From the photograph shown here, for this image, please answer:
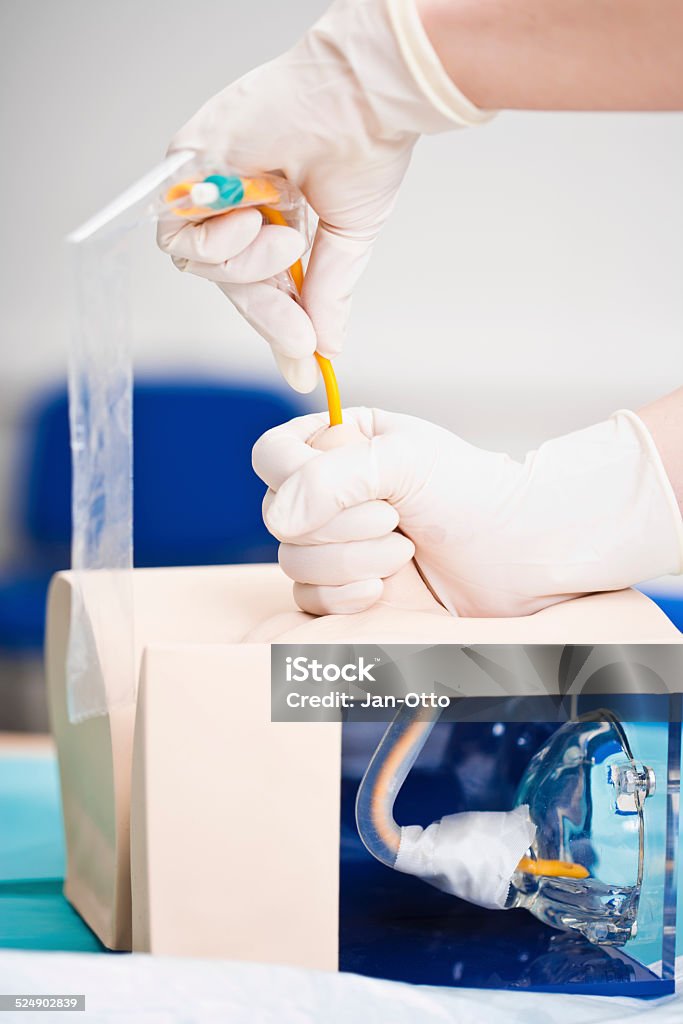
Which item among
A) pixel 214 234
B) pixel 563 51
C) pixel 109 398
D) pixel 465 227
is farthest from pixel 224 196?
pixel 465 227

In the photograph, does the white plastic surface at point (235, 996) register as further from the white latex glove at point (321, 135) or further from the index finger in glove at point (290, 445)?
the white latex glove at point (321, 135)

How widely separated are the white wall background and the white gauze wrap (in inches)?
43.4

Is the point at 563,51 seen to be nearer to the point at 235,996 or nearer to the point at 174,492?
the point at 235,996

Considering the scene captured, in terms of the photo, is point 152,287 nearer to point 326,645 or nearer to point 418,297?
point 418,297

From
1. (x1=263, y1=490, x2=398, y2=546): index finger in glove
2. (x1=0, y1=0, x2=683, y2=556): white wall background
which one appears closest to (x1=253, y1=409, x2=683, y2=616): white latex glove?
(x1=263, y1=490, x2=398, y2=546): index finger in glove

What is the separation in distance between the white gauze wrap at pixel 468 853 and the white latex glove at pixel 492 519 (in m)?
0.24

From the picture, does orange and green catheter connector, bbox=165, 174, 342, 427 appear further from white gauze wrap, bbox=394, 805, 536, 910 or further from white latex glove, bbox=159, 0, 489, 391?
white gauze wrap, bbox=394, 805, 536, 910

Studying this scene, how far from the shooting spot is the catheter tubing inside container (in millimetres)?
981

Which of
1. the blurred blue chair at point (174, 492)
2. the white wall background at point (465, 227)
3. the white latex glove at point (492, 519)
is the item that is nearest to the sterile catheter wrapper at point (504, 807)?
the white latex glove at point (492, 519)

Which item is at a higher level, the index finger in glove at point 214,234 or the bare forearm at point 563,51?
the bare forearm at point 563,51

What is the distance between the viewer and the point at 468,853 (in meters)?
1.01

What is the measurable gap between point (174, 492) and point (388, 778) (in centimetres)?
124

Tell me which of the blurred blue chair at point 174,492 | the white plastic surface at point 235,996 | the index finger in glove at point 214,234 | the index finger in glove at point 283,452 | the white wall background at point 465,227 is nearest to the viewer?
the white plastic surface at point 235,996

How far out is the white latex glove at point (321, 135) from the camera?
0.99 metres
